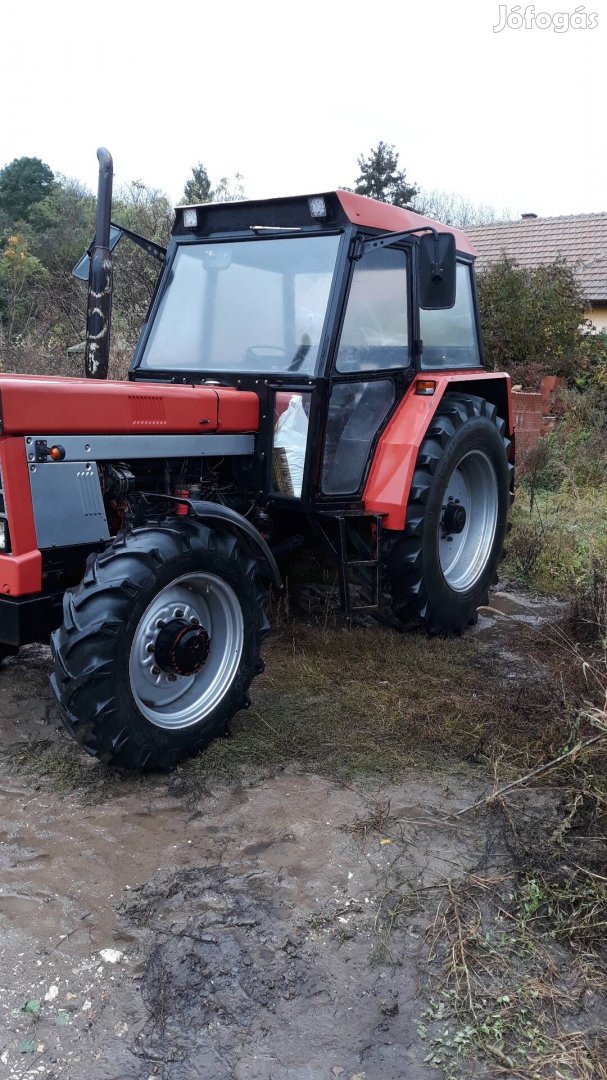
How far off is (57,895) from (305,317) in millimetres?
2728

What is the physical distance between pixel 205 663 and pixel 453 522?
6.14 ft

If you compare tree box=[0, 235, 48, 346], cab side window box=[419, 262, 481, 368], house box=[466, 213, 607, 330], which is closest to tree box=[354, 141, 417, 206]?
house box=[466, 213, 607, 330]

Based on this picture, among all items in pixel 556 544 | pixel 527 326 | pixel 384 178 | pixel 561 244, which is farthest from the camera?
pixel 384 178

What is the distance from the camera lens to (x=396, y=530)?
4.52 meters

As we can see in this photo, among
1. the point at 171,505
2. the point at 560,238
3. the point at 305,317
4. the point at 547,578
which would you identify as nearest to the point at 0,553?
the point at 171,505

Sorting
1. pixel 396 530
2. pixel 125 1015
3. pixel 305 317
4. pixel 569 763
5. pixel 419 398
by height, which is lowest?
pixel 125 1015

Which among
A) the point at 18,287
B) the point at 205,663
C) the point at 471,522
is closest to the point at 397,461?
the point at 471,522

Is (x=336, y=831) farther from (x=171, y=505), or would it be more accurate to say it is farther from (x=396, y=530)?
(x=396, y=530)

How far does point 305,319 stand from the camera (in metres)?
4.25

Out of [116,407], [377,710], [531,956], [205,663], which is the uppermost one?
[116,407]

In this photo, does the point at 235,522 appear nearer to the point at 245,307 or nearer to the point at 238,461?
the point at 238,461

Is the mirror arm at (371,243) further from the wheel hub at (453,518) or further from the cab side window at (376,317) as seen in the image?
the wheel hub at (453,518)

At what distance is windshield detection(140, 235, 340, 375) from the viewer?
4246 mm

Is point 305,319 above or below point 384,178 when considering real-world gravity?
below
